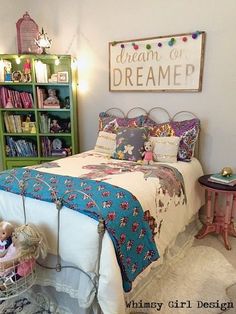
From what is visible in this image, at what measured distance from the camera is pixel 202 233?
252 centimetres

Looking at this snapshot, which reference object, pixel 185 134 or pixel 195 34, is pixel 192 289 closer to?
pixel 185 134

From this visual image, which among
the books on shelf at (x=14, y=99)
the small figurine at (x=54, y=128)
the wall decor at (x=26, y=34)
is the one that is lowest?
the small figurine at (x=54, y=128)


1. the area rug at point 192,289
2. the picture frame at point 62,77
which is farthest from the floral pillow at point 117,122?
the area rug at point 192,289

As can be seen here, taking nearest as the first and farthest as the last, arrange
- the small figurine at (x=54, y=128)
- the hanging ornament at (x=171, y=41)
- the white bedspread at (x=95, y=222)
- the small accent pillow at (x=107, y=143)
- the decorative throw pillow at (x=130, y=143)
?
→ the white bedspread at (x=95, y=222), the decorative throw pillow at (x=130, y=143), the hanging ornament at (x=171, y=41), the small accent pillow at (x=107, y=143), the small figurine at (x=54, y=128)

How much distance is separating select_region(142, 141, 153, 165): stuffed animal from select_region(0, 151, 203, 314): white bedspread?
0.78 feet

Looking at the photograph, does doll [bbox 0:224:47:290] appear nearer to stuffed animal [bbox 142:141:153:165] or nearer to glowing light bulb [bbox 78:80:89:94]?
stuffed animal [bbox 142:141:153:165]

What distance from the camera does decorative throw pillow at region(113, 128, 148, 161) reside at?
255 cm

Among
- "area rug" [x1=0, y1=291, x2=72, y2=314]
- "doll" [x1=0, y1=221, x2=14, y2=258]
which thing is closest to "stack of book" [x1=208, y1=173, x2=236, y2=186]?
"area rug" [x1=0, y1=291, x2=72, y2=314]

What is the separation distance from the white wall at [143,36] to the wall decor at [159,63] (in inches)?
2.8

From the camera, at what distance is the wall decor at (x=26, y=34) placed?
3191mm

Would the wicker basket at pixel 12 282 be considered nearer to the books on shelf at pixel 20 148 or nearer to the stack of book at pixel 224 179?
the stack of book at pixel 224 179

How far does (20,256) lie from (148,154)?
145 cm

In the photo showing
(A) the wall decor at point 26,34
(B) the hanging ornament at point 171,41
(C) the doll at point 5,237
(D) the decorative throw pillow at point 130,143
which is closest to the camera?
(C) the doll at point 5,237

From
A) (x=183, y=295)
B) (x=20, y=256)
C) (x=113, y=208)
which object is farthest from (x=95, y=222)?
(x=183, y=295)
